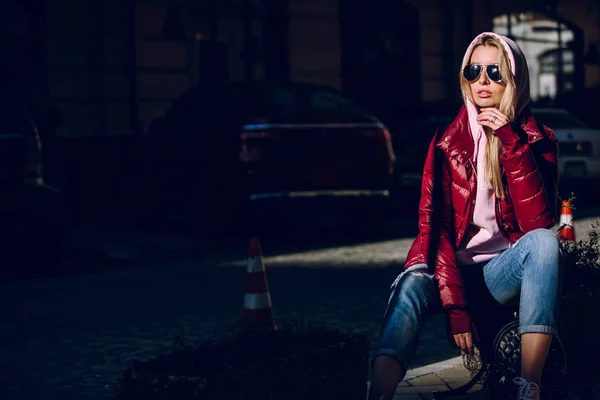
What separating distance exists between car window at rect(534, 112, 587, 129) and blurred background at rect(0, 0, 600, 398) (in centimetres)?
5

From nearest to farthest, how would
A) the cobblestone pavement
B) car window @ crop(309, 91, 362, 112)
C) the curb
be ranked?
the curb
the cobblestone pavement
car window @ crop(309, 91, 362, 112)

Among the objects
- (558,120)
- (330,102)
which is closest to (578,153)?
(558,120)

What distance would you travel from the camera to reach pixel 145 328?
834 cm

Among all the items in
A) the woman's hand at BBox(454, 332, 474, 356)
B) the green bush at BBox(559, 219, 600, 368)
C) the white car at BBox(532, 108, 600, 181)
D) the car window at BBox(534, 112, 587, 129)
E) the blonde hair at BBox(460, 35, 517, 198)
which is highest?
the blonde hair at BBox(460, 35, 517, 198)

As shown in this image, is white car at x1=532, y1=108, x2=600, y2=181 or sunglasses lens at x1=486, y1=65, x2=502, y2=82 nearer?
sunglasses lens at x1=486, y1=65, x2=502, y2=82

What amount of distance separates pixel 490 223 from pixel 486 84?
0.50 m

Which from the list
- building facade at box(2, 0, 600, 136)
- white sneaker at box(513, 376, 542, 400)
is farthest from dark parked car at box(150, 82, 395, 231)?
white sneaker at box(513, 376, 542, 400)

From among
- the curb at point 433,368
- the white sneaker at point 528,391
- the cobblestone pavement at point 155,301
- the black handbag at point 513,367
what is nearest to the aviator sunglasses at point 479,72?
the black handbag at point 513,367

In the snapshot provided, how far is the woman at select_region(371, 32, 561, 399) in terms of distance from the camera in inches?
183

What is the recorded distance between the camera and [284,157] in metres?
13.5

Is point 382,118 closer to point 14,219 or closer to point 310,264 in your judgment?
point 310,264

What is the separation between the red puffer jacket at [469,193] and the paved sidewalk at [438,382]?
866 millimetres

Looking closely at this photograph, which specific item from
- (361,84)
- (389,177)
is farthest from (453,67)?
(389,177)

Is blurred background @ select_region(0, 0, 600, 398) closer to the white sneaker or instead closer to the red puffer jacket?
the red puffer jacket
